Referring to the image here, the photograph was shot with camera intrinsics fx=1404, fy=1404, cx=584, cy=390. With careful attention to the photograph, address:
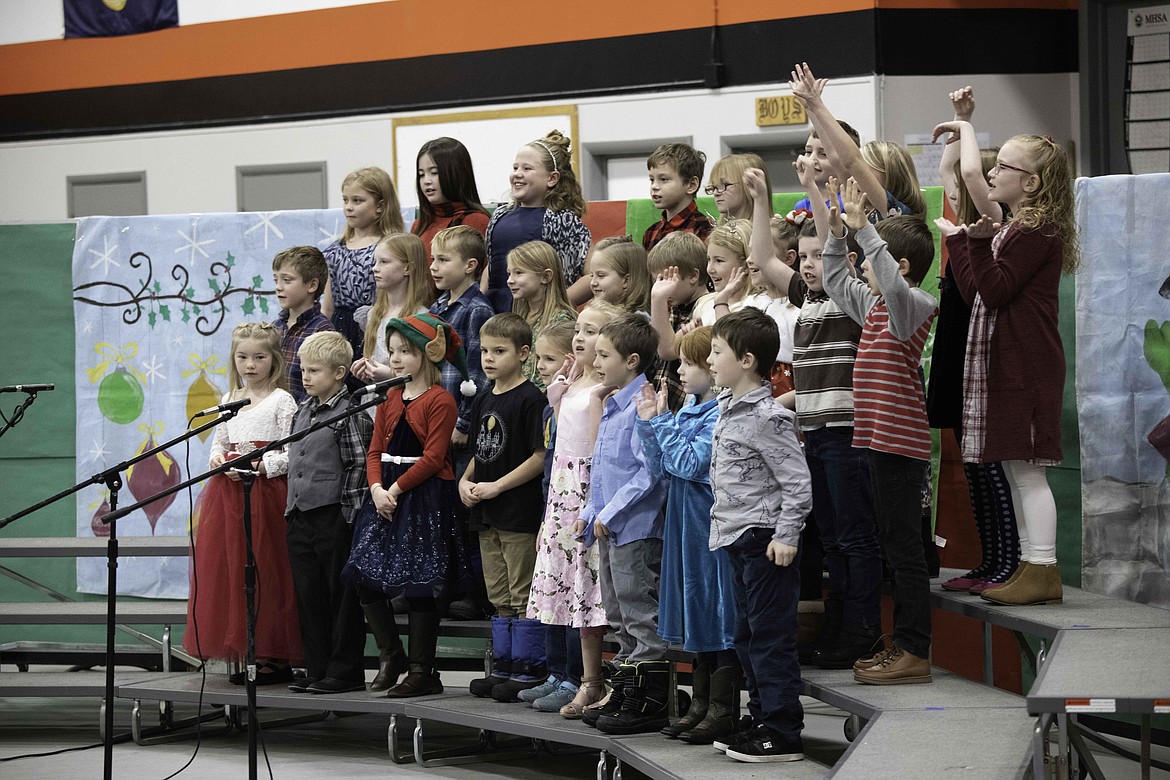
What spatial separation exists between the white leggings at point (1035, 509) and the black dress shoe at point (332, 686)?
254cm

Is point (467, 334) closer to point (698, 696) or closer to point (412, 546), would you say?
point (412, 546)

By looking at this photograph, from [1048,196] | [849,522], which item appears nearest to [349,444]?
[849,522]

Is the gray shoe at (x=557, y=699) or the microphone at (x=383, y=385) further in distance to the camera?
the gray shoe at (x=557, y=699)

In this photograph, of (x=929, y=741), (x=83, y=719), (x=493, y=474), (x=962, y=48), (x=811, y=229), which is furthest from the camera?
(x=962, y=48)

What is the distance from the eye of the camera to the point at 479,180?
1035cm

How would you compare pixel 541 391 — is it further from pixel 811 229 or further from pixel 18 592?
pixel 18 592

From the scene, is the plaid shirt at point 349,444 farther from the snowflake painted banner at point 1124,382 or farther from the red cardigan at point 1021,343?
the snowflake painted banner at point 1124,382

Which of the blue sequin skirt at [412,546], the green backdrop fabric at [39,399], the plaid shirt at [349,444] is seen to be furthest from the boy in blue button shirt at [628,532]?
the green backdrop fabric at [39,399]

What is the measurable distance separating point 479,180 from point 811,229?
615 centimetres

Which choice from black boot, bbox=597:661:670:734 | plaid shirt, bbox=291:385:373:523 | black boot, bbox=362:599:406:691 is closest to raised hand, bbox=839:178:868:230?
black boot, bbox=597:661:670:734

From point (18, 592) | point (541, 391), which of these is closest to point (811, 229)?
point (541, 391)

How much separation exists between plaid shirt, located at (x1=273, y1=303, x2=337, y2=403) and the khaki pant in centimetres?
121

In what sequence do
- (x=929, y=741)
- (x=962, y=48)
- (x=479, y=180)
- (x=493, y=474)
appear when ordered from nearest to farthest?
(x=929, y=741), (x=493, y=474), (x=962, y=48), (x=479, y=180)

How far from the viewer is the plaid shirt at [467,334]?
17.6 ft
